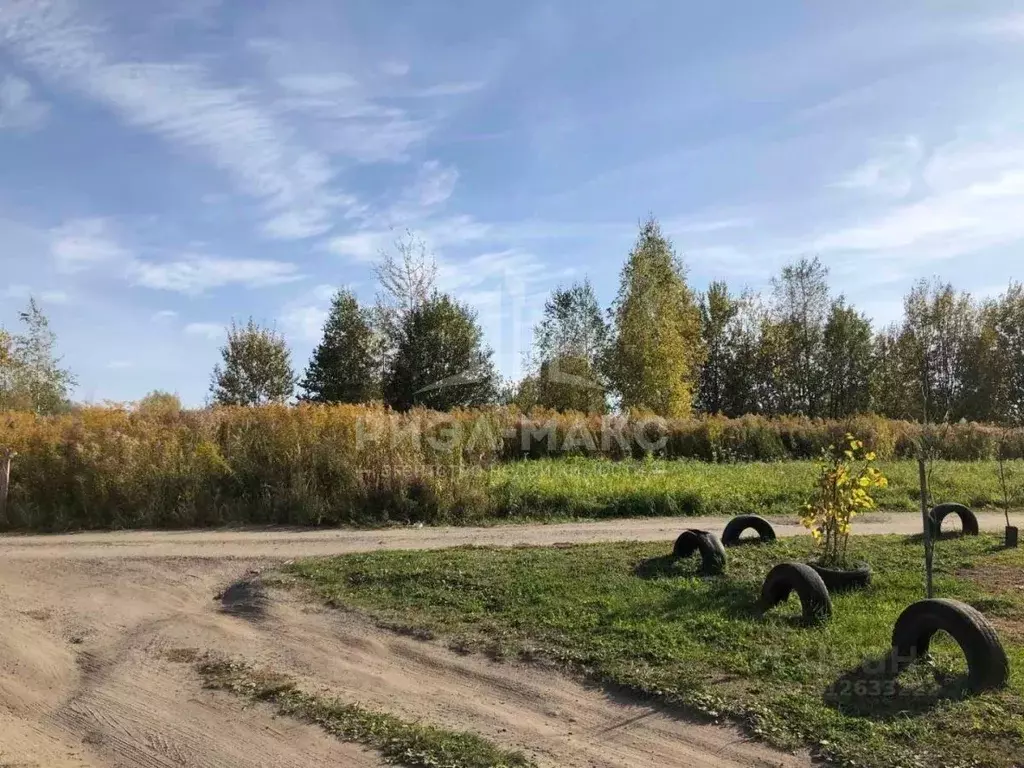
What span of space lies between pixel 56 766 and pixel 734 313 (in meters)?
48.7

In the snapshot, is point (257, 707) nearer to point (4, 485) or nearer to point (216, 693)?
point (216, 693)

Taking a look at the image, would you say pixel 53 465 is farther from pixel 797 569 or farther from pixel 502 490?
pixel 797 569

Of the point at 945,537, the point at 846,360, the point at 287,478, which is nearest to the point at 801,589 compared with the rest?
the point at 945,537

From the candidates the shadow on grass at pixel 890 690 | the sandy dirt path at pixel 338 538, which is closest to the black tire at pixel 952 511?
the sandy dirt path at pixel 338 538

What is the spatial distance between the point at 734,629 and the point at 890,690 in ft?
4.84

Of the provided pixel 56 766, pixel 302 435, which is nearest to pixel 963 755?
pixel 56 766

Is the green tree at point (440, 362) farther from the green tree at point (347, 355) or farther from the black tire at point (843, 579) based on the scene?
the black tire at point (843, 579)

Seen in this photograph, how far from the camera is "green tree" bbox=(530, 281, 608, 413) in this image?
122ft

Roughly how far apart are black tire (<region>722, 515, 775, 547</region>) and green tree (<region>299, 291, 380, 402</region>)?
32.4m

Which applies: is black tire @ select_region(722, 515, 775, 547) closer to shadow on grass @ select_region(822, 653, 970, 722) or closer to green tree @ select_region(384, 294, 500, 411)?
shadow on grass @ select_region(822, 653, 970, 722)

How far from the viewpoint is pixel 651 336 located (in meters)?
34.1

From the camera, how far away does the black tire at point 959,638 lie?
5.12m

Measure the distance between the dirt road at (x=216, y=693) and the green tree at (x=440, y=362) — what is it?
27.0m

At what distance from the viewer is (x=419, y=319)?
120 feet
